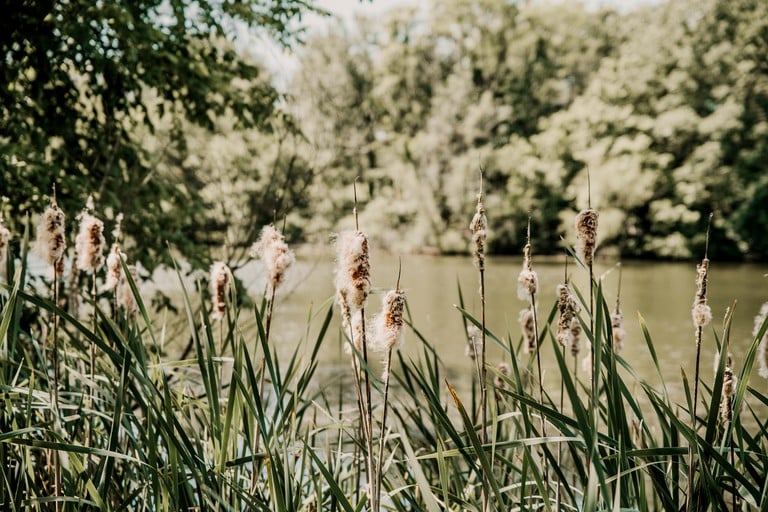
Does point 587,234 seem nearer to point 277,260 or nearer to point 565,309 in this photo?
point 565,309

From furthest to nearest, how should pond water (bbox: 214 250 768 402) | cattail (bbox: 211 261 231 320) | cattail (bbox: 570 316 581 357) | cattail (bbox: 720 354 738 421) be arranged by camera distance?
pond water (bbox: 214 250 768 402) → cattail (bbox: 570 316 581 357) → cattail (bbox: 211 261 231 320) → cattail (bbox: 720 354 738 421)

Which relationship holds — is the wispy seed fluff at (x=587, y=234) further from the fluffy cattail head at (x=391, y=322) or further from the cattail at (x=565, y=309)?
the fluffy cattail head at (x=391, y=322)

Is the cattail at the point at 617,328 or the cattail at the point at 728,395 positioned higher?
the cattail at the point at 617,328

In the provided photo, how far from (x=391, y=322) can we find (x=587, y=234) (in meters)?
0.57

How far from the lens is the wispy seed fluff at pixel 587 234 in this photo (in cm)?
162

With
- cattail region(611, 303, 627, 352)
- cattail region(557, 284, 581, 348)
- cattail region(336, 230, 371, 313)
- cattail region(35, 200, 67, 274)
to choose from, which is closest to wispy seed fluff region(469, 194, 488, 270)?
cattail region(557, 284, 581, 348)

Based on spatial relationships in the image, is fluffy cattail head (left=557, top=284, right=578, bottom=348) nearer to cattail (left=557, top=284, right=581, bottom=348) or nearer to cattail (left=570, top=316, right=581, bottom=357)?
cattail (left=557, top=284, right=581, bottom=348)

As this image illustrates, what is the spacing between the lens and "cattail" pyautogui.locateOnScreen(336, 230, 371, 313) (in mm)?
1399

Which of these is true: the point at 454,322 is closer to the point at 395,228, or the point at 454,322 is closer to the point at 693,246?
the point at 693,246

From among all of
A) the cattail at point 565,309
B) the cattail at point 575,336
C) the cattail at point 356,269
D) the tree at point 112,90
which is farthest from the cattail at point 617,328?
the tree at point 112,90

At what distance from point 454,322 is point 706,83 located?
83.3ft

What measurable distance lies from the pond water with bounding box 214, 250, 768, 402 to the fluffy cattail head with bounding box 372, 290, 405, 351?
2121 millimetres

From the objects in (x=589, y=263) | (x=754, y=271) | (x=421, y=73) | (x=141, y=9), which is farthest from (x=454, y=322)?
(x=421, y=73)

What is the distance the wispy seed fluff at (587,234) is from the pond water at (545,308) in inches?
77.9
